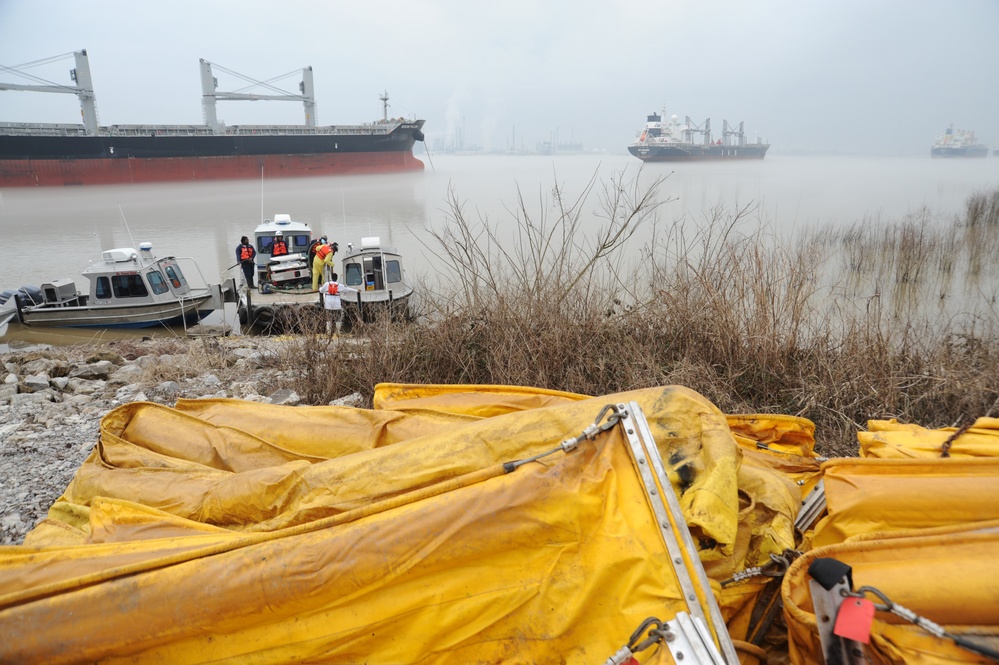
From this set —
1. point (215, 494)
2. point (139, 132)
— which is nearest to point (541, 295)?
point (215, 494)

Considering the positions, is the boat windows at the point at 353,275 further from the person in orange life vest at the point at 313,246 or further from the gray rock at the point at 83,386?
the gray rock at the point at 83,386

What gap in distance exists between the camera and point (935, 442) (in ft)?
7.20

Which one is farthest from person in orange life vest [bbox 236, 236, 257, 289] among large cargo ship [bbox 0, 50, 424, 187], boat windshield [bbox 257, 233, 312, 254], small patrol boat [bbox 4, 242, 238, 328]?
large cargo ship [bbox 0, 50, 424, 187]

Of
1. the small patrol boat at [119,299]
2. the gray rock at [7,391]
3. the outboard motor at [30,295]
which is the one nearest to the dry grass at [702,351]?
the gray rock at [7,391]

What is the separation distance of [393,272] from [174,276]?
15.2 ft

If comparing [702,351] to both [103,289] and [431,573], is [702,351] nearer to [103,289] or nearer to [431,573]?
[431,573]

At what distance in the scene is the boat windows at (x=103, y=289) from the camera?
11.1 m

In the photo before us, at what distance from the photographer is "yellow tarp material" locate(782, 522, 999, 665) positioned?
1403 mm

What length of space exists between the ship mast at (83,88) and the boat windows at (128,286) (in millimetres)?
29021

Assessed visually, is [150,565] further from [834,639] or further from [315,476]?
[834,639]

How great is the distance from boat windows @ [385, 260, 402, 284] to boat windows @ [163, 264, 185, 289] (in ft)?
Result: 14.6

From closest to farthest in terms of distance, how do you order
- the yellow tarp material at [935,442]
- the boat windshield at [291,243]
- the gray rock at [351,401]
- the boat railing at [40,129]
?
the yellow tarp material at [935,442] → the gray rock at [351,401] → the boat windshield at [291,243] → the boat railing at [40,129]

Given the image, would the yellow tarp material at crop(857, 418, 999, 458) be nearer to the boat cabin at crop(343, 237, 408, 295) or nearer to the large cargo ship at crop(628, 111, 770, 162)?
Answer: the boat cabin at crop(343, 237, 408, 295)

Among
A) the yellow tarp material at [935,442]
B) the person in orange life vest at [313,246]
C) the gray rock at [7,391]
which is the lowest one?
the gray rock at [7,391]
